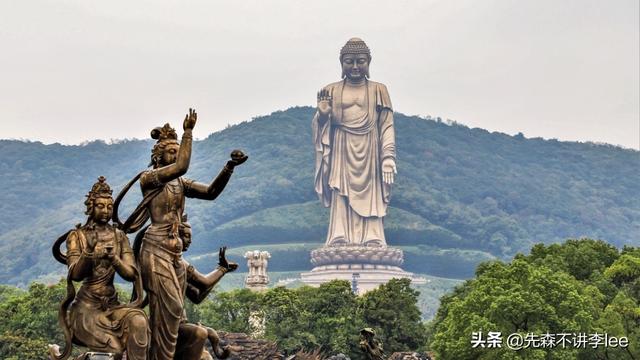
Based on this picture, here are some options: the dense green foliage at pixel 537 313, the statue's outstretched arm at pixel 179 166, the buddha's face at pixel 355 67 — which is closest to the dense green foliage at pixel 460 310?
the dense green foliage at pixel 537 313

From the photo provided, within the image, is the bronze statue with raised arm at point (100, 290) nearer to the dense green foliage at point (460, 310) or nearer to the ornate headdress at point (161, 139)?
the ornate headdress at point (161, 139)

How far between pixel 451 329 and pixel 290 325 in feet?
93.0

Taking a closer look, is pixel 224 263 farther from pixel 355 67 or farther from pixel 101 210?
pixel 355 67

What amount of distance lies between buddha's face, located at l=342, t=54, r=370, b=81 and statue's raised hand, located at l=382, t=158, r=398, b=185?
764cm

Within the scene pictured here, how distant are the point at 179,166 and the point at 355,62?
136165 millimetres

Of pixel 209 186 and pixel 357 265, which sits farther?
pixel 357 265

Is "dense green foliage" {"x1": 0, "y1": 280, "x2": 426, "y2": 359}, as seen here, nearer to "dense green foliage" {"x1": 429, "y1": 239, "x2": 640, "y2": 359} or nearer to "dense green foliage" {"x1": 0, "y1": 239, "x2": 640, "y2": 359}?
"dense green foliage" {"x1": 0, "y1": 239, "x2": 640, "y2": 359}

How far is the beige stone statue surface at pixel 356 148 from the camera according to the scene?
504 feet

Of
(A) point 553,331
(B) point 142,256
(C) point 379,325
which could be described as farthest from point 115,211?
(C) point 379,325

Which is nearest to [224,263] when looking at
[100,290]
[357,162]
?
[100,290]

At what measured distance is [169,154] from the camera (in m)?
19.5

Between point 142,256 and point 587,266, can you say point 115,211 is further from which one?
point 587,266

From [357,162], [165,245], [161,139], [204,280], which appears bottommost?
[204,280]

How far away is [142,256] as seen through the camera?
19.1 metres
